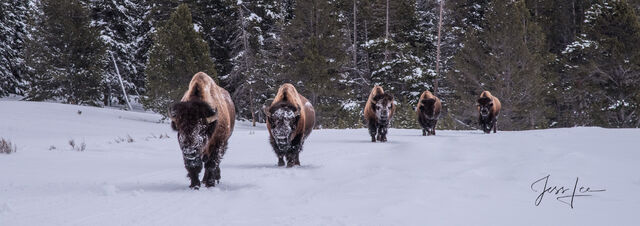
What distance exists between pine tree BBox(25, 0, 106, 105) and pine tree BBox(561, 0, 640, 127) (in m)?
29.7

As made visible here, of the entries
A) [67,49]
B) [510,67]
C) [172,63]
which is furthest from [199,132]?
[67,49]

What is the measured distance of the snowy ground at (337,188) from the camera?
396 cm

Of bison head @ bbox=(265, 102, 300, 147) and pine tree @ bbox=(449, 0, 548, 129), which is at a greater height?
pine tree @ bbox=(449, 0, 548, 129)

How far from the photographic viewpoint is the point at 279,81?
31469mm

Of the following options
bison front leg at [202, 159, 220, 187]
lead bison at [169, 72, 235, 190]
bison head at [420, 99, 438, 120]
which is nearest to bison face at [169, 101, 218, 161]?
lead bison at [169, 72, 235, 190]

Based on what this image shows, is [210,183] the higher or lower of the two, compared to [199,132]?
lower

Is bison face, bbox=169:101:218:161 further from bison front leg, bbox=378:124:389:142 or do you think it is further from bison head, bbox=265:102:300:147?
bison front leg, bbox=378:124:389:142

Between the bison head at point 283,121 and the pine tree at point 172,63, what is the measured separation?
1858cm

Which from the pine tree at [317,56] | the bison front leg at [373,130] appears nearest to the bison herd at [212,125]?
the bison front leg at [373,130]

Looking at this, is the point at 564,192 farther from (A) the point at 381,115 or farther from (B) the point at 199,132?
(A) the point at 381,115

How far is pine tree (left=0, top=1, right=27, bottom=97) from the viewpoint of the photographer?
39.9 metres

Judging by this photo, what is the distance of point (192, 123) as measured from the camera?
565 centimetres

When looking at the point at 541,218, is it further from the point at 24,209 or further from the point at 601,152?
the point at 601,152

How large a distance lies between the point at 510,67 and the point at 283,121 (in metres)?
24.4
